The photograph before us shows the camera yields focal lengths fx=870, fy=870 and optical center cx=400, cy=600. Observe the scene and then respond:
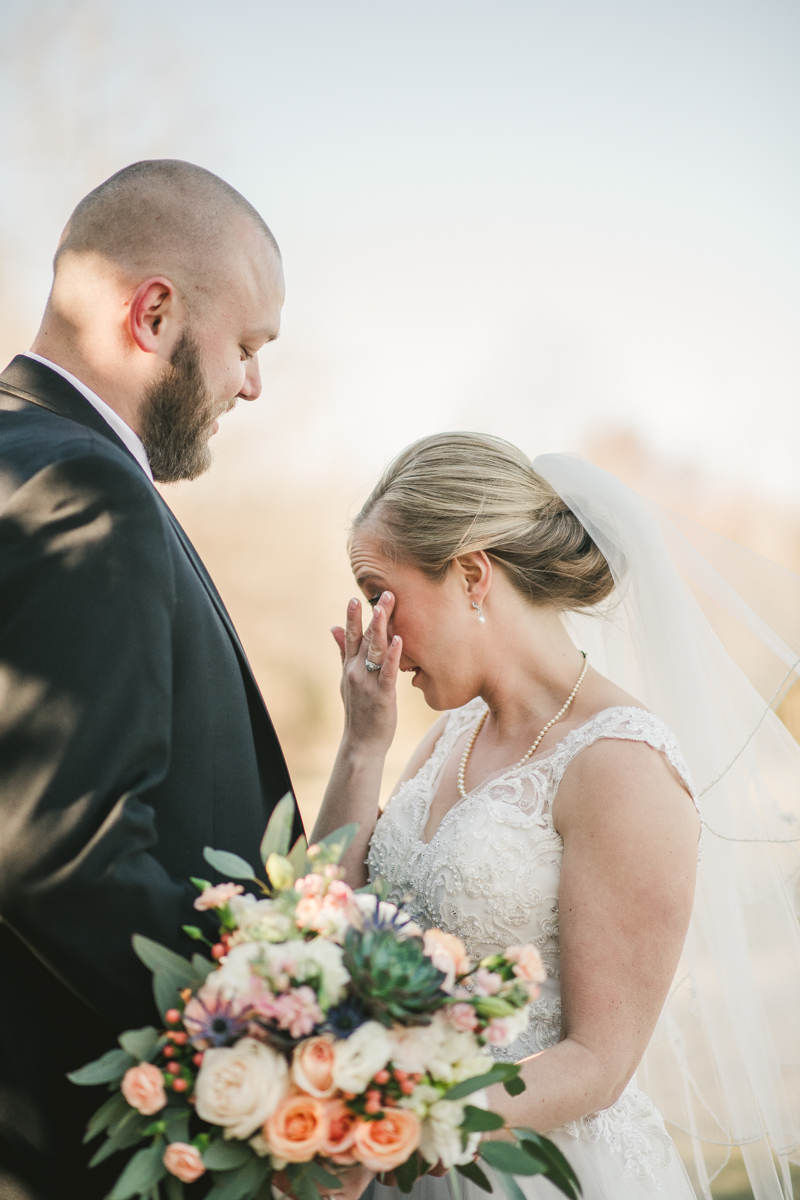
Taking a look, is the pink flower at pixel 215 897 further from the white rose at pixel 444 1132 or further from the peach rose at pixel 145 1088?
the white rose at pixel 444 1132

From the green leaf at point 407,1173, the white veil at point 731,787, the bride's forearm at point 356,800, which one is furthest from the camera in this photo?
the bride's forearm at point 356,800

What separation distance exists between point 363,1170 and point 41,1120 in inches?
20.1

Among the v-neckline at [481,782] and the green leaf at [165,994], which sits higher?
the green leaf at [165,994]

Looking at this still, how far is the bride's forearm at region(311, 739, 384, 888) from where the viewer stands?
234 cm

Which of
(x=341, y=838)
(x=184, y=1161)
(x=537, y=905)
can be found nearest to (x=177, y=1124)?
(x=184, y=1161)

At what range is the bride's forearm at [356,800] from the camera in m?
2.34

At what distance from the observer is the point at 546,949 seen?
189cm

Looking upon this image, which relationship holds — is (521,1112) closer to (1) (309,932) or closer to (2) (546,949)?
(2) (546,949)

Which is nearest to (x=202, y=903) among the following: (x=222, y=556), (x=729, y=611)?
(x=729, y=611)

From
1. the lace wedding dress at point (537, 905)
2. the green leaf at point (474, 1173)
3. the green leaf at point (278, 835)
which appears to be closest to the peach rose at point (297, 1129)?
the green leaf at point (474, 1173)

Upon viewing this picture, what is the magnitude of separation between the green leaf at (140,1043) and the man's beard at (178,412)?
1141mm

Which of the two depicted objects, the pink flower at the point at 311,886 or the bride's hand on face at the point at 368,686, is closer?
the pink flower at the point at 311,886

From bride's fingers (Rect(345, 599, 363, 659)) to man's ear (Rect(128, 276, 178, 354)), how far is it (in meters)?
0.84

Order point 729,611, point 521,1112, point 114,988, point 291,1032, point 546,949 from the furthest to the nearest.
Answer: point 729,611
point 546,949
point 521,1112
point 114,988
point 291,1032
